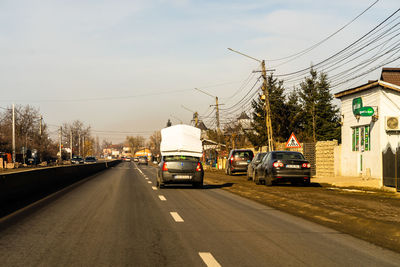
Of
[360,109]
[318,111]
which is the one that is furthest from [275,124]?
[360,109]

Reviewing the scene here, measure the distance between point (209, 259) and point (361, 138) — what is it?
2309 centimetres

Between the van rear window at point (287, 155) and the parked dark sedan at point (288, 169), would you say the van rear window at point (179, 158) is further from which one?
the van rear window at point (287, 155)

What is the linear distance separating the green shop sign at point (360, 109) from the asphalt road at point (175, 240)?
14.8 metres

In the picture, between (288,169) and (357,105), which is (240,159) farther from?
(288,169)

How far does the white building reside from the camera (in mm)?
24656

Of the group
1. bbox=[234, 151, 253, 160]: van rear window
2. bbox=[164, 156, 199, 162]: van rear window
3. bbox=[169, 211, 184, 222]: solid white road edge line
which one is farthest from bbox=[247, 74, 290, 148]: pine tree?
bbox=[169, 211, 184, 222]: solid white road edge line

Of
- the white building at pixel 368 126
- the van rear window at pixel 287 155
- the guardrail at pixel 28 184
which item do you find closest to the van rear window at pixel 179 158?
the van rear window at pixel 287 155

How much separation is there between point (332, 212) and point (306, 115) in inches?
2294

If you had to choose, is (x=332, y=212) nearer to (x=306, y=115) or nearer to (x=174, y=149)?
(x=174, y=149)

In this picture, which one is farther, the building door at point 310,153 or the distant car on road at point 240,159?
the distant car on road at point 240,159

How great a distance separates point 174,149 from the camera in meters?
21.9

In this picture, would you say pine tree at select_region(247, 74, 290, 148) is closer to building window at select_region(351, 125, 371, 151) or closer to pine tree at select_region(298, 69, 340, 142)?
pine tree at select_region(298, 69, 340, 142)

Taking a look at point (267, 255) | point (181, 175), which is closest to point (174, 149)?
point (181, 175)

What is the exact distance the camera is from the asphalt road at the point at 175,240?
20.0 ft
